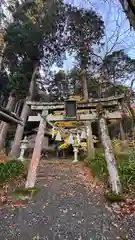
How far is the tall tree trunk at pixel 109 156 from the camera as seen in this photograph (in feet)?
18.5

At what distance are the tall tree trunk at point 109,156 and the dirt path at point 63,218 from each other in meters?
0.57

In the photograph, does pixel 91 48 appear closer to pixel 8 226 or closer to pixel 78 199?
pixel 78 199

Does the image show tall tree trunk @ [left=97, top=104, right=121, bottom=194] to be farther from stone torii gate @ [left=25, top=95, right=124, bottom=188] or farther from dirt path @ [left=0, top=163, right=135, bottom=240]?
dirt path @ [left=0, top=163, right=135, bottom=240]

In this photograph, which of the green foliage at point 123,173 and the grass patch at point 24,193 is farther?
the green foliage at point 123,173

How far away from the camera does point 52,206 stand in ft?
17.1

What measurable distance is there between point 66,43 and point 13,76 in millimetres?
4737

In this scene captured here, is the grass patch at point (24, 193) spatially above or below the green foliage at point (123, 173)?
below

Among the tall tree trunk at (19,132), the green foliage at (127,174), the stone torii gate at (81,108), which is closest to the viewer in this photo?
the green foliage at (127,174)

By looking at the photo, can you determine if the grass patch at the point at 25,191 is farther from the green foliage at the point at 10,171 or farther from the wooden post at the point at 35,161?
the green foliage at the point at 10,171

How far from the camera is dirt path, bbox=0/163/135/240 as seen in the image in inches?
155

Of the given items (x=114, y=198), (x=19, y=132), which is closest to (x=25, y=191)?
(x=114, y=198)

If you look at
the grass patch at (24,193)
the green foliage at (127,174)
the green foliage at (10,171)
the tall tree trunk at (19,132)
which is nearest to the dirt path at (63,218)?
the grass patch at (24,193)

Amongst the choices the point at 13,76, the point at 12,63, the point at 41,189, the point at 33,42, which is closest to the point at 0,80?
the point at 12,63

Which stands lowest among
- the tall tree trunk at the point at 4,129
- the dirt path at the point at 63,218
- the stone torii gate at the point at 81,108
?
the dirt path at the point at 63,218
